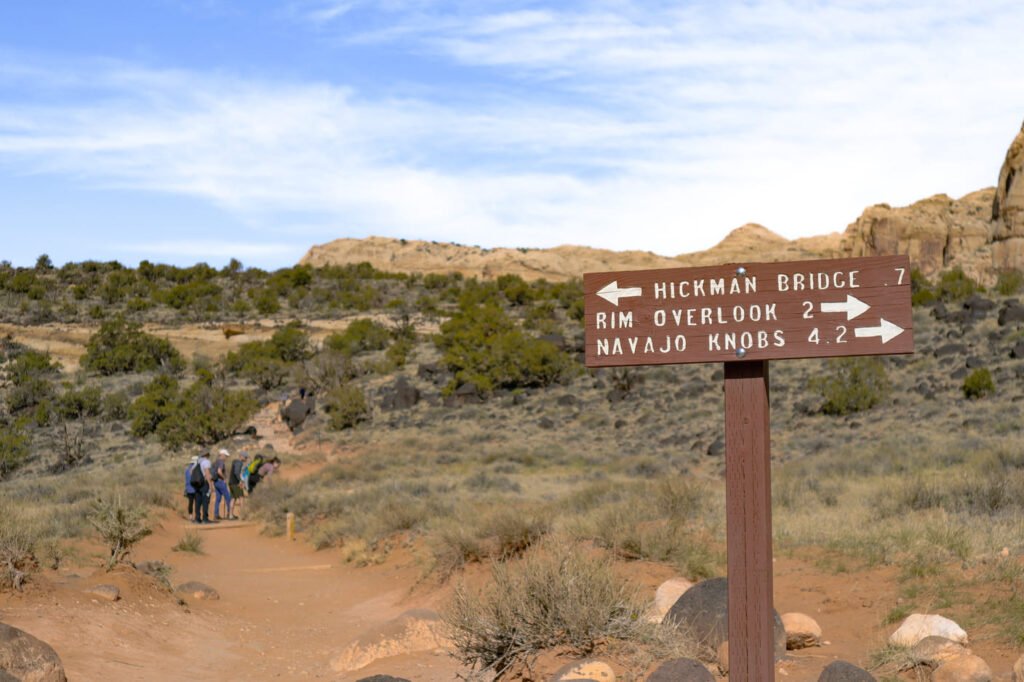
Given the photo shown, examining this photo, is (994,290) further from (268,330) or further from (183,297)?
(183,297)

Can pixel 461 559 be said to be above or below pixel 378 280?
below

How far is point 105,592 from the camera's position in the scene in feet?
33.3

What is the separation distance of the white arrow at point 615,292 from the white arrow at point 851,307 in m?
1.02

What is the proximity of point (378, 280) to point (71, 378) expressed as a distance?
1286 inches

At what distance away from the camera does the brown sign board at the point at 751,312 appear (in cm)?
485

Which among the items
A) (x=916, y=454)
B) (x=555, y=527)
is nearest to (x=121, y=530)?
(x=555, y=527)

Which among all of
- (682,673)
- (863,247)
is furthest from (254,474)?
(863,247)

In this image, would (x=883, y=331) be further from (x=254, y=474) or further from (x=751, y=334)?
(x=254, y=474)

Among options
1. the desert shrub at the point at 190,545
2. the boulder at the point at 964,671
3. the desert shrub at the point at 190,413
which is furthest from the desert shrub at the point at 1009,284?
the boulder at the point at 964,671

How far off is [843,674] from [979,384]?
22.7 meters

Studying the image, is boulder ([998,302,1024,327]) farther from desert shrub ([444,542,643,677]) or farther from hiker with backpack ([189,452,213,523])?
desert shrub ([444,542,643,677])

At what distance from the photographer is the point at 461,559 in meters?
12.2

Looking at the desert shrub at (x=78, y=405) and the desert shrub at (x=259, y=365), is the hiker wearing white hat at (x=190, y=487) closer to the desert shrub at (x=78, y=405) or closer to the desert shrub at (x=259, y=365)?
the desert shrub at (x=78, y=405)

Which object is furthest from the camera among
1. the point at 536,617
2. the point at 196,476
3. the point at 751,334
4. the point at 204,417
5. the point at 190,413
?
the point at 190,413
